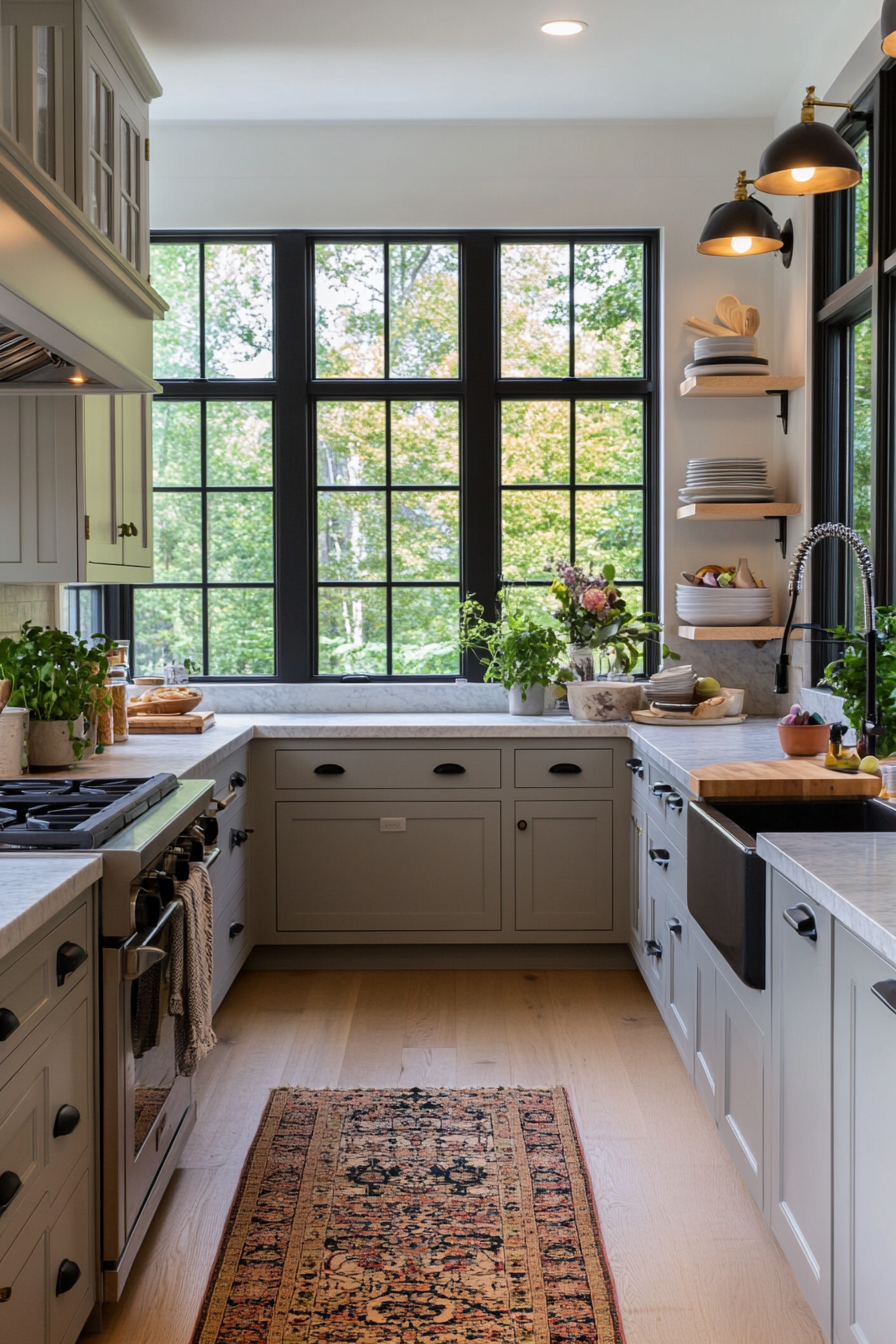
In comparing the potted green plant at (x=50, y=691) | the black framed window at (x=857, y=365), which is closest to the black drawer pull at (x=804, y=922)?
the black framed window at (x=857, y=365)

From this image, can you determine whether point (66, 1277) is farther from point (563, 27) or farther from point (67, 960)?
point (563, 27)

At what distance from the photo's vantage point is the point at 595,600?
4.27m

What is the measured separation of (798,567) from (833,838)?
95 cm

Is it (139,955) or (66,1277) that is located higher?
(139,955)

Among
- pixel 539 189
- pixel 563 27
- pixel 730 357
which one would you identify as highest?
pixel 563 27

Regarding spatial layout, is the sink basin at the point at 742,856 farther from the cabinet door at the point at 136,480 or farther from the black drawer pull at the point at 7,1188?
the cabinet door at the point at 136,480

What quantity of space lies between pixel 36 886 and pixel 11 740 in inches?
51.1

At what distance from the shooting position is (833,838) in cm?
211

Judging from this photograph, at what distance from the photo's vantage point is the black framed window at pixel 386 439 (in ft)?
15.0

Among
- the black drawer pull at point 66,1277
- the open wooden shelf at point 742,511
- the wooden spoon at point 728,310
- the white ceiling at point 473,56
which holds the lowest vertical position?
the black drawer pull at point 66,1277

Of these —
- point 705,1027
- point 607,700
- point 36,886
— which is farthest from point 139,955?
point 607,700

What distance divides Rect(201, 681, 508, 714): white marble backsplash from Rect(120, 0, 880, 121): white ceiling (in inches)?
85.1

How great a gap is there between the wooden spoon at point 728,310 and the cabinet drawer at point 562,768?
171 cm

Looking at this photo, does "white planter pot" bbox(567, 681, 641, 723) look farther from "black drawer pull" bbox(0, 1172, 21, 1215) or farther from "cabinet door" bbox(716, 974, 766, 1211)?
"black drawer pull" bbox(0, 1172, 21, 1215)
